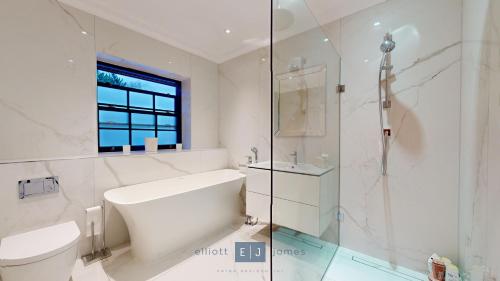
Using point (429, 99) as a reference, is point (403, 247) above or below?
below

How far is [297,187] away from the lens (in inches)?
57.7

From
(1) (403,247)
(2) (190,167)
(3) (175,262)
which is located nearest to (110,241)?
(3) (175,262)

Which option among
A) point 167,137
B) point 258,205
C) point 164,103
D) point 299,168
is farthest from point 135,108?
point 299,168

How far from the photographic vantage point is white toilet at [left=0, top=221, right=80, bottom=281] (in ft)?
3.71

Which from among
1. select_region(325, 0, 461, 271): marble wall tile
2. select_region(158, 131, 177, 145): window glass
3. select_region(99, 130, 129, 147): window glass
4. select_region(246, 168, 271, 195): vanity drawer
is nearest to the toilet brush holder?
select_region(99, 130, 129, 147): window glass

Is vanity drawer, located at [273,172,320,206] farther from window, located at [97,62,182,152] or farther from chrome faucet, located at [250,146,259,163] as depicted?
window, located at [97,62,182,152]

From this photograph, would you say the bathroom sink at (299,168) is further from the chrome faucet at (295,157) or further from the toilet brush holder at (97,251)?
the toilet brush holder at (97,251)

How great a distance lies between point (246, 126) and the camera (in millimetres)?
2922

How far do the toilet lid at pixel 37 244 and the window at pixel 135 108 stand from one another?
1091 millimetres

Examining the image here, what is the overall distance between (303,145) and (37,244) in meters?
2.04

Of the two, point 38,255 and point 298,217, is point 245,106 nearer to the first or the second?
point 298,217

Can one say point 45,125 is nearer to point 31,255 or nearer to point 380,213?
point 31,255

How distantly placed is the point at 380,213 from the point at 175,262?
1.94 meters

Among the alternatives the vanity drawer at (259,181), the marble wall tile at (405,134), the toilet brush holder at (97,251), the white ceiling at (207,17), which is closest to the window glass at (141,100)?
the white ceiling at (207,17)
